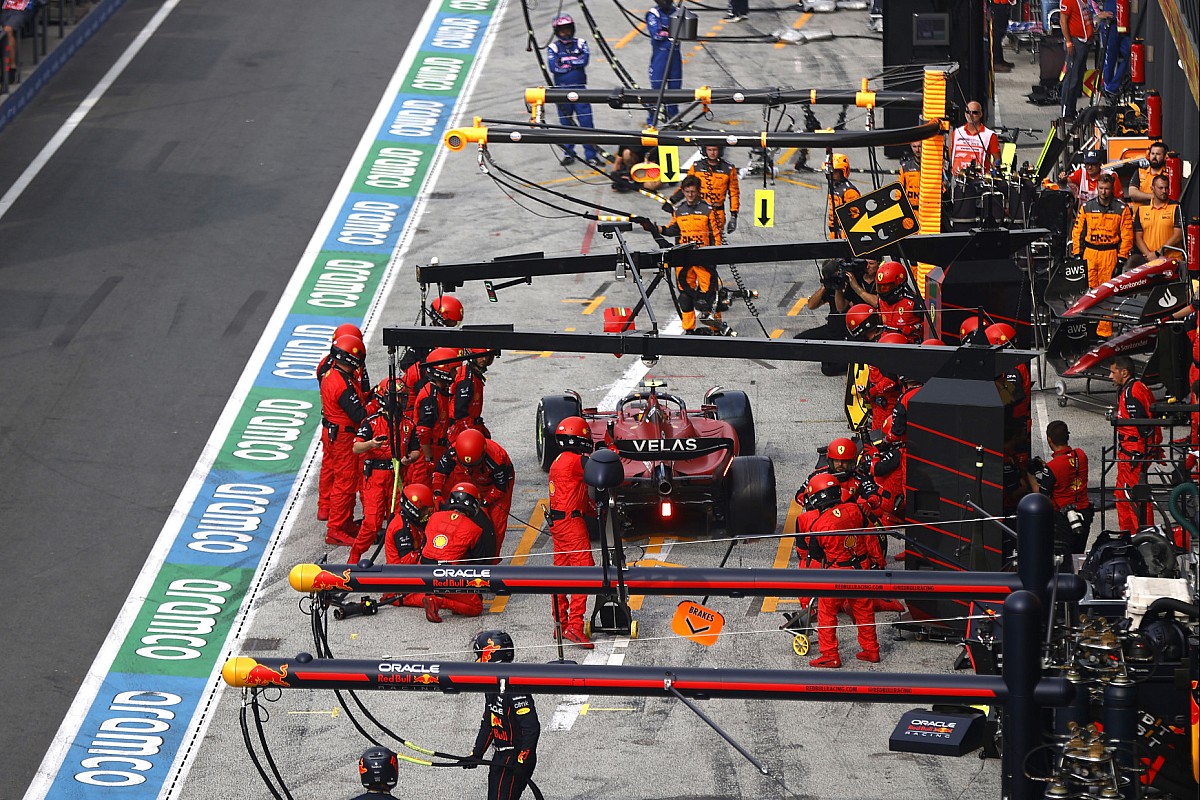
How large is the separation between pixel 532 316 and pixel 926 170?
19.3 ft

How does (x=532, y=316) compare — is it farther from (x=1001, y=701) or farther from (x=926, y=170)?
(x=1001, y=701)

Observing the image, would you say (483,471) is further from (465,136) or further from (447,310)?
(465,136)

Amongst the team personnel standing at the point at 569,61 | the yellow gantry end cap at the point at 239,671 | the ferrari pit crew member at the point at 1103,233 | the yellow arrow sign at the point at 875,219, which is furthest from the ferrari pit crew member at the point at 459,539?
the team personnel standing at the point at 569,61

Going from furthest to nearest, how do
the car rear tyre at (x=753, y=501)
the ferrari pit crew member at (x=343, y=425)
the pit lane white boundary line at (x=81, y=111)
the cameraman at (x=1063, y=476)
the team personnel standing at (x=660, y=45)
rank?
the team personnel standing at (x=660, y=45) → the pit lane white boundary line at (x=81, y=111) → the ferrari pit crew member at (x=343, y=425) → the car rear tyre at (x=753, y=501) → the cameraman at (x=1063, y=476)

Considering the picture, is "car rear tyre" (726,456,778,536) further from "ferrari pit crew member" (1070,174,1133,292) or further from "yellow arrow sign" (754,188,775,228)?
"ferrari pit crew member" (1070,174,1133,292)

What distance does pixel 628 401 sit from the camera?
2041 cm

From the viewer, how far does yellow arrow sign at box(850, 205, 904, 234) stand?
18031mm

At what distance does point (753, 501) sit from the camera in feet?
62.4

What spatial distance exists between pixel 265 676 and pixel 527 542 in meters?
10.0

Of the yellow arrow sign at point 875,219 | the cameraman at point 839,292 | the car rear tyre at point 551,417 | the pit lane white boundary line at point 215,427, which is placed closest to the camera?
the pit lane white boundary line at point 215,427

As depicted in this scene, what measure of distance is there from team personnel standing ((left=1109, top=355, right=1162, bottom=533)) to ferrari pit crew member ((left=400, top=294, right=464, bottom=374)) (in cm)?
701

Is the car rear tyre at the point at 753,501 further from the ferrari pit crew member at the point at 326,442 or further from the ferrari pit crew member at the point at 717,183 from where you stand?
the ferrari pit crew member at the point at 717,183

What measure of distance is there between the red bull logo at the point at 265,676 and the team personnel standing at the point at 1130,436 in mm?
9700

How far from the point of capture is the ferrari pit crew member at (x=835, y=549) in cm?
1659
